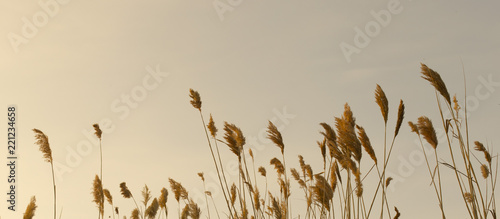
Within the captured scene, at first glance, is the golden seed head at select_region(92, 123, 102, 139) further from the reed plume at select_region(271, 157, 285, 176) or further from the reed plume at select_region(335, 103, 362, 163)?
the reed plume at select_region(335, 103, 362, 163)

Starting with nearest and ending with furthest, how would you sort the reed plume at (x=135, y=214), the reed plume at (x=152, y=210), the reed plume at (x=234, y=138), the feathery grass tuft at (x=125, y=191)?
the reed plume at (x=234, y=138) < the reed plume at (x=152, y=210) < the reed plume at (x=135, y=214) < the feathery grass tuft at (x=125, y=191)

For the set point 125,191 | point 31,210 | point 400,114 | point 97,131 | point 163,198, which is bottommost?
point 31,210

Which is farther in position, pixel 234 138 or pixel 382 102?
pixel 234 138

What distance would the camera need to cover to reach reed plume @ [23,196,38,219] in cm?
218

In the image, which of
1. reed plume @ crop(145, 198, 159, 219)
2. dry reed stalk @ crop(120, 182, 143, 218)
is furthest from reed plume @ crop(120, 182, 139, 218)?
reed plume @ crop(145, 198, 159, 219)

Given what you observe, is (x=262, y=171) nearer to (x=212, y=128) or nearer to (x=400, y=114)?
(x=212, y=128)

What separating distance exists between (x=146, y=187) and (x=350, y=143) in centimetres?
330

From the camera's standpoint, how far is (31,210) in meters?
2.20

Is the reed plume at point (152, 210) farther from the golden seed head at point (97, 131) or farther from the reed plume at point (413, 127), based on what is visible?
the reed plume at point (413, 127)

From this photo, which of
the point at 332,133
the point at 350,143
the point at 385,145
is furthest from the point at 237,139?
the point at 350,143

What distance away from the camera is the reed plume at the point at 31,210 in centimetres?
218

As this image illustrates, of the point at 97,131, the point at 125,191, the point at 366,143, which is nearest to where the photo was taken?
the point at 366,143

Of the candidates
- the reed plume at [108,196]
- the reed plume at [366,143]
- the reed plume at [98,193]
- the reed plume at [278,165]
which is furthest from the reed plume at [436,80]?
the reed plume at [108,196]

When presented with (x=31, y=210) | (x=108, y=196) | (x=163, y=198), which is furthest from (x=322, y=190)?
(x=108, y=196)
